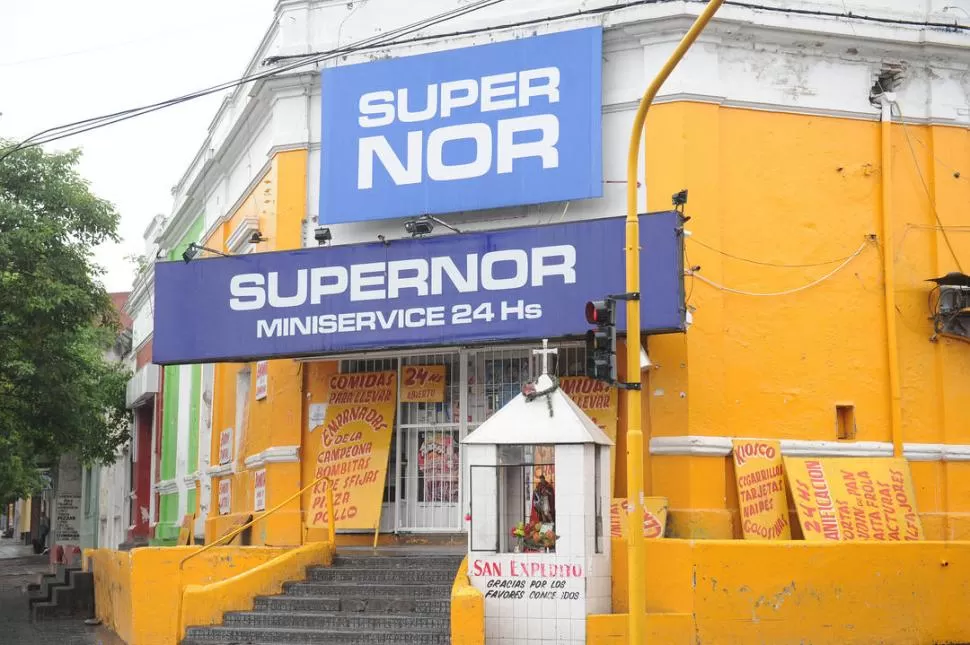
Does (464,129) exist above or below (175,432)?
above

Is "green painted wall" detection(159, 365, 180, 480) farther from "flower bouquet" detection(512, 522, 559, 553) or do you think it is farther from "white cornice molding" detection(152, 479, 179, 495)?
"flower bouquet" detection(512, 522, 559, 553)

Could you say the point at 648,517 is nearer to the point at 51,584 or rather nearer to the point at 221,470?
the point at 221,470

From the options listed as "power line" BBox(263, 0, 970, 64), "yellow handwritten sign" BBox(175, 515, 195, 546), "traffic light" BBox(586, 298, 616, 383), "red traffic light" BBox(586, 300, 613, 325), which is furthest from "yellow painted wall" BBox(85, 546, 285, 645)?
"power line" BBox(263, 0, 970, 64)

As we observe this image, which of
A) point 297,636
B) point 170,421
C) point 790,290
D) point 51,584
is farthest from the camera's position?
point 170,421

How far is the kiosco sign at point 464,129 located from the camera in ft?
57.1

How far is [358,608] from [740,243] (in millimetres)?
7206

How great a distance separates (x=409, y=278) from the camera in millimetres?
17188

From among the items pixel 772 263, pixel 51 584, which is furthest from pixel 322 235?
pixel 51 584

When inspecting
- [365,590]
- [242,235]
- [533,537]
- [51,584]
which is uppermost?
[242,235]

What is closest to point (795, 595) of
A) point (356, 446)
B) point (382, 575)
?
point (382, 575)

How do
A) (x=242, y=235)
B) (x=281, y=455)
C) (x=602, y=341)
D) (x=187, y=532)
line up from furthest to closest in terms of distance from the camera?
1. (x=187, y=532)
2. (x=242, y=235)
3. (x=281, y=455)
4. (x=602, y=341)

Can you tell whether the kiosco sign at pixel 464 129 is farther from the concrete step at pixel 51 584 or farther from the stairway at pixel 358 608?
the concrete step at pixel 51 584

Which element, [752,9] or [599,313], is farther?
[752,9]

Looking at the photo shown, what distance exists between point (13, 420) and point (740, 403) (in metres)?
16.9
